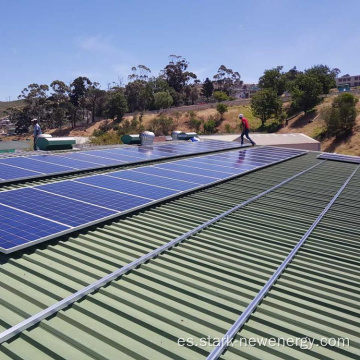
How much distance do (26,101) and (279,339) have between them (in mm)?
140457

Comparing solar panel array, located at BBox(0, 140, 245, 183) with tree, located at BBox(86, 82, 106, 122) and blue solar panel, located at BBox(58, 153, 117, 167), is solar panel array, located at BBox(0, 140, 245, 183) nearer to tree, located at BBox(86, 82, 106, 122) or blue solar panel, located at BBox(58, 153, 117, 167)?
blue solar panel, located at BBox(58, 153, 117, 167)

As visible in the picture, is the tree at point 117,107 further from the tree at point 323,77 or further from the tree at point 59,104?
the tree at point 323,77

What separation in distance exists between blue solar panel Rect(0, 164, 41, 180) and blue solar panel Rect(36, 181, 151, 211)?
77.0 inches

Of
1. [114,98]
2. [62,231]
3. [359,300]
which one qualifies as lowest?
[359,300]

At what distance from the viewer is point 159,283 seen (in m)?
5.94

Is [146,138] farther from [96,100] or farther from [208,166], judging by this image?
[96,100]

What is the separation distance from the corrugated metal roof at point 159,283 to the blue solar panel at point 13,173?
5247 mm

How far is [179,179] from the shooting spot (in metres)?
12.8

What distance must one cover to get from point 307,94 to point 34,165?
3174 inches

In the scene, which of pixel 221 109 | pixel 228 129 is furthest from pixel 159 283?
pixel 221 109

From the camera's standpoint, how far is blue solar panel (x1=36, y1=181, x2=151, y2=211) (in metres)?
9.19

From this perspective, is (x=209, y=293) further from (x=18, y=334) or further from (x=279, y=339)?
(x=18, y=334)

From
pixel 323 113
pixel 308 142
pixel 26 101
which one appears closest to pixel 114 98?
pixel 26 101

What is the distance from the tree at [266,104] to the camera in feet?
269
